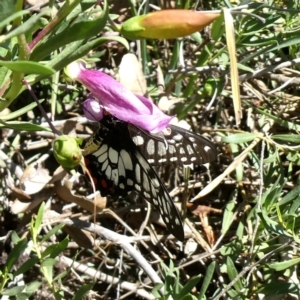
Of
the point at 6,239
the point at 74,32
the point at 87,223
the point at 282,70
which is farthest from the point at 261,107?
the point at 74,32

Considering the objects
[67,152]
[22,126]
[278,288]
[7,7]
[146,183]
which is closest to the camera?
[7,7]

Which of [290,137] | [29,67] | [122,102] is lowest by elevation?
[290,137]

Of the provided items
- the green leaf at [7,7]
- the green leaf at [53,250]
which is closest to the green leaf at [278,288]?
the green leaf at [53,250]

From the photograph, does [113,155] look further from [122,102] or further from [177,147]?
[122,102]

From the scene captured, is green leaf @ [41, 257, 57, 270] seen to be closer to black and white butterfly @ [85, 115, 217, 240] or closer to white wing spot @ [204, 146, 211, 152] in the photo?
black and white butterfly @ [85, 115, 217, 240]

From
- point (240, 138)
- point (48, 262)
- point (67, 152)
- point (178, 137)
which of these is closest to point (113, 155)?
point (178, 137)
